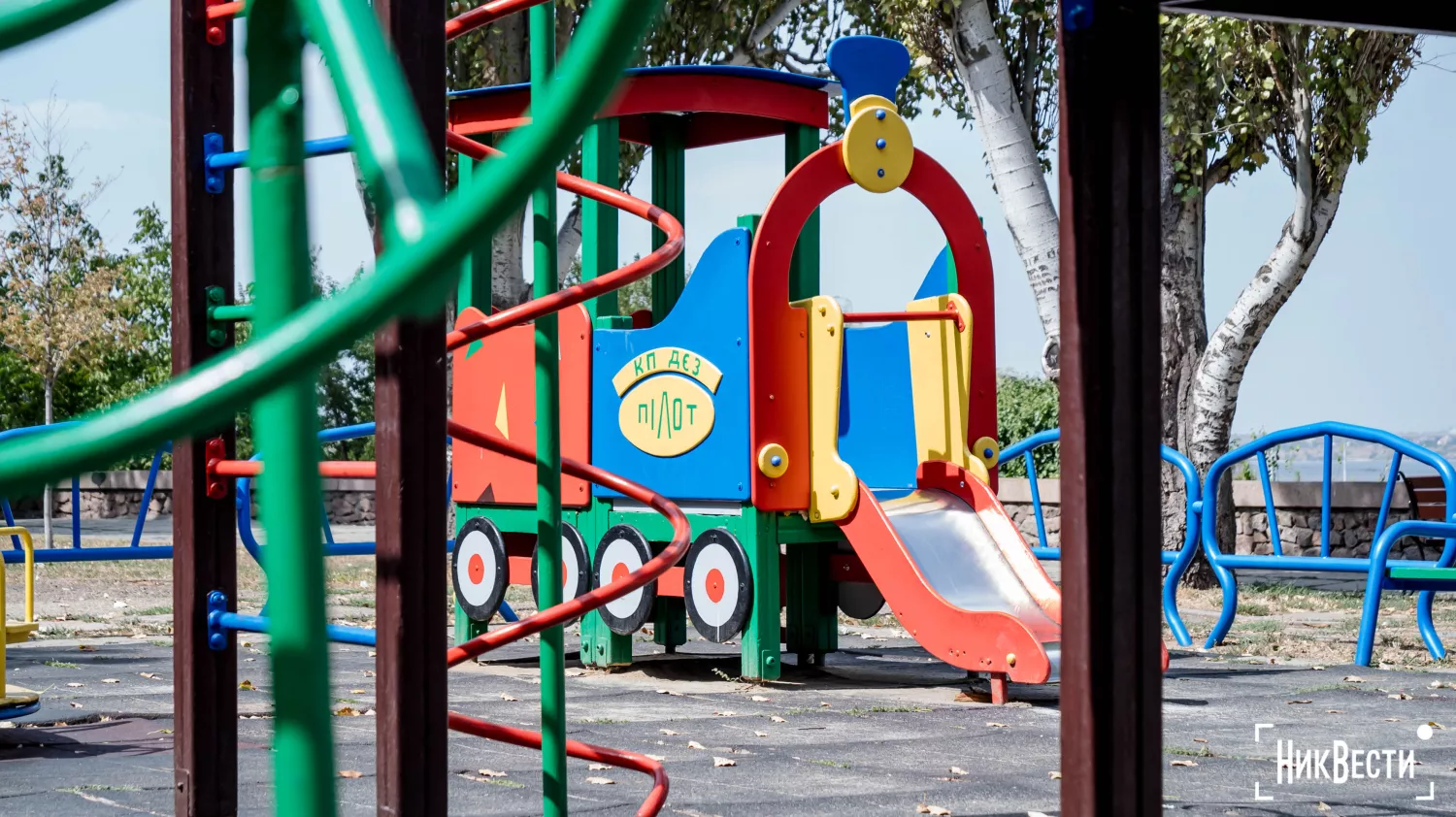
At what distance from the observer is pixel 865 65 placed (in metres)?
7.12

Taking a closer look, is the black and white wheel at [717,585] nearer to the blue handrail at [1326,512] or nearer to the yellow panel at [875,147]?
the yellow panel at [875,147]

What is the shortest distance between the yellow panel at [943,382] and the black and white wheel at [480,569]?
6.92 ft

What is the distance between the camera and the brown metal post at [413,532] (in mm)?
2354

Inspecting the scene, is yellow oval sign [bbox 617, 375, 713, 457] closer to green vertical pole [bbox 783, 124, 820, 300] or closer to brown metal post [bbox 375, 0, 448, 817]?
green vertical pole [bbox 783, 124, 820, 300]

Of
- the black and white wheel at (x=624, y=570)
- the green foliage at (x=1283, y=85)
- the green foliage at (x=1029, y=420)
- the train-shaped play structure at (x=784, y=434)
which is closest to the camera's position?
the train-shaped play structure at (x=784, y=434)

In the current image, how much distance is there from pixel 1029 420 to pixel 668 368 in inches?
473

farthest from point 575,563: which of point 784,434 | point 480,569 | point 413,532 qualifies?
point 413,532

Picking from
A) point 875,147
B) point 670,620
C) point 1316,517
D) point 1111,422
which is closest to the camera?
point 1111,422

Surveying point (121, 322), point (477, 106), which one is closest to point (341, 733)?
point (477, 106)

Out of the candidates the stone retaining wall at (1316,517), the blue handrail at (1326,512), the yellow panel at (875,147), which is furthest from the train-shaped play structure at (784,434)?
the stone retaining wall at (1316,517)

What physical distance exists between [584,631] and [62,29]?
6.35 metres

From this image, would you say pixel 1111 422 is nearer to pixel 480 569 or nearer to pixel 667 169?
pixel 480 569

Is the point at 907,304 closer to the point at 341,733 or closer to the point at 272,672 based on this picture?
the point at 341,733

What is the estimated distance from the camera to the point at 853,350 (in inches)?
→ 290
